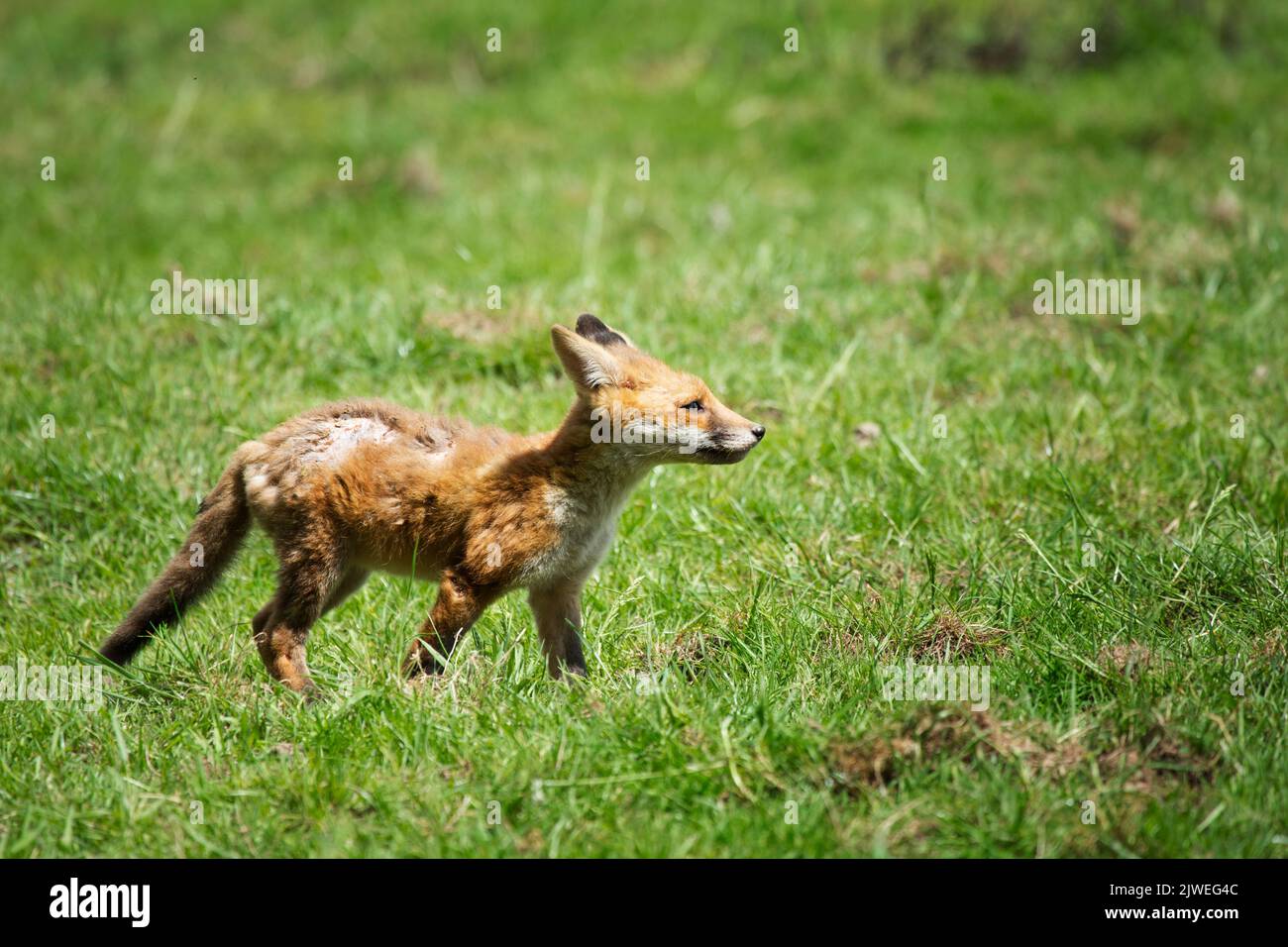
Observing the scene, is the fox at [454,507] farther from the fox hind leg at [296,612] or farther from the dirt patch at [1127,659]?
the dirt patch at [1127,659]

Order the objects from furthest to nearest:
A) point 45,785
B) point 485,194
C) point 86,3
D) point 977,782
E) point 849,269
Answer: point 86,3 → point 485,194 → point 849,269 → point 45,785 → point 977,782

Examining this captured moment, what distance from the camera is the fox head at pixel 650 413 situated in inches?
193

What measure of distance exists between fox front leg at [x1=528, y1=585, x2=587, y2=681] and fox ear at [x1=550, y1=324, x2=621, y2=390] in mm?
813

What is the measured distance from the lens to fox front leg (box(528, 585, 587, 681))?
499 cm

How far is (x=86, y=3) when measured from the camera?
54.2ft

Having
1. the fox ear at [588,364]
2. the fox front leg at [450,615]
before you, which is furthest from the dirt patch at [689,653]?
the fox ear at [588,364]

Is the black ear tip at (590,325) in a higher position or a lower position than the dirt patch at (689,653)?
higher

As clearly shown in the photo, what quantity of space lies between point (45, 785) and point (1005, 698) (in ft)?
10.8

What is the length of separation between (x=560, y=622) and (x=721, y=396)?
8.00ft

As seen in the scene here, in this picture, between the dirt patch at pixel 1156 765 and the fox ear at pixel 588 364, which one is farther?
the fox ear at pixel 588 364

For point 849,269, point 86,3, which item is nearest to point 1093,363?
point 849,269

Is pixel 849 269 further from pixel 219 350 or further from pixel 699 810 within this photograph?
pixel 699 810

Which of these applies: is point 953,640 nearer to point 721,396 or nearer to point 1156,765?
point 1156,765

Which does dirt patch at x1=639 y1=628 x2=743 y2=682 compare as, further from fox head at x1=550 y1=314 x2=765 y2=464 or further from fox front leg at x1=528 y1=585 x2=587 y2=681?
fox head at x1=550 y1=314 x2=765 y2=464
